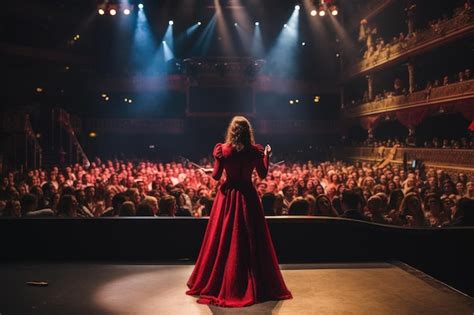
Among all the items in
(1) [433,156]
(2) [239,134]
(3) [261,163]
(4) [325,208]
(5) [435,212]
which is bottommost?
(5) [435,212]

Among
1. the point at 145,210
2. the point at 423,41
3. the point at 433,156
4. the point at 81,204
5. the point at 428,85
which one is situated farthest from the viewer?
the point at 423,41

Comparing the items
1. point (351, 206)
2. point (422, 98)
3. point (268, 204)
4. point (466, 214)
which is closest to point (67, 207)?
point (268, 204)

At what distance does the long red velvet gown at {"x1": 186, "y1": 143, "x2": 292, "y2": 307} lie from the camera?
4438 millimetres

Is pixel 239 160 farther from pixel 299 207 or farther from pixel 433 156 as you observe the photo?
pixel 433 156

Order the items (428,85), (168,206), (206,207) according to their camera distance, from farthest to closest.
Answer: (428,85) < (206,207) < (168,206)

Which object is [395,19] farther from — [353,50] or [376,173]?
[376,173]

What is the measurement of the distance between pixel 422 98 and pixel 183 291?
1855 cm

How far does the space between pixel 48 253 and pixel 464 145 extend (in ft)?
52.1

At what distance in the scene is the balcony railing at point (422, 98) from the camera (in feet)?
56.3

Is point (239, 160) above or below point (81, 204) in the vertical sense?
above

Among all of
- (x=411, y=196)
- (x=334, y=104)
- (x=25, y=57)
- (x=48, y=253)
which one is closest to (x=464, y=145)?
(x=411, y=196)

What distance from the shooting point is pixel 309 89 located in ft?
110

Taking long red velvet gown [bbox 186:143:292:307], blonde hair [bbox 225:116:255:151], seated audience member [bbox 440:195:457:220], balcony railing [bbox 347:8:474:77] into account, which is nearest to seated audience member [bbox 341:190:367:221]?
long red velvet gown [bbox 186:143:292:307]

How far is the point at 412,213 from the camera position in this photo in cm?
720
